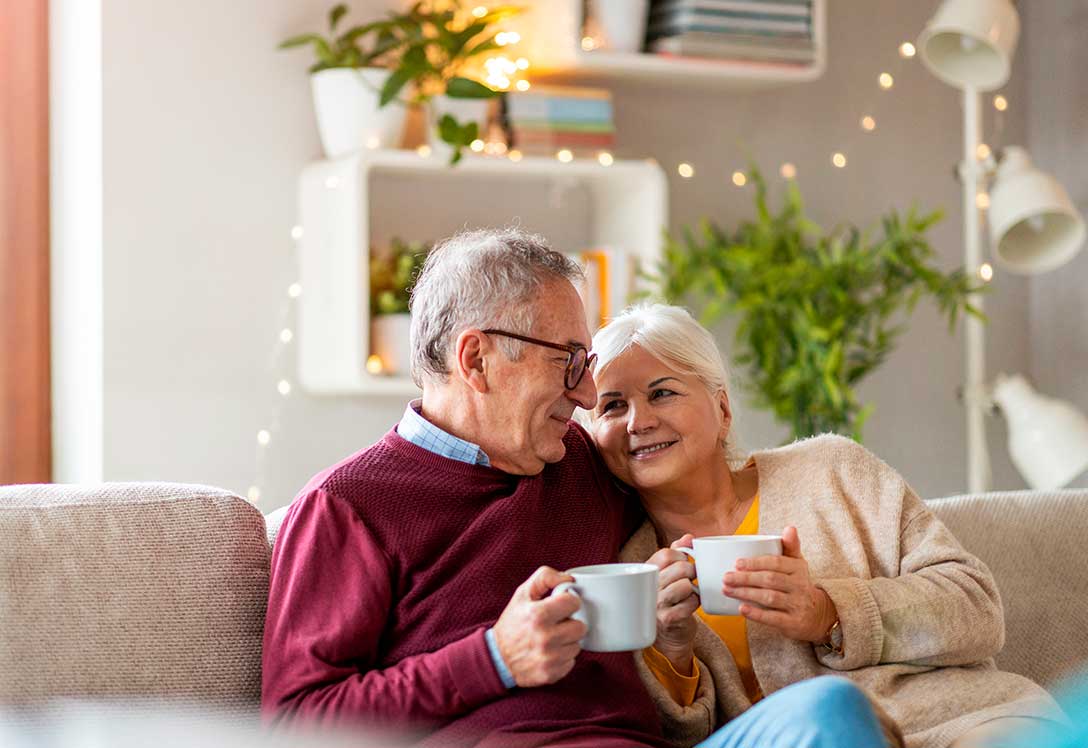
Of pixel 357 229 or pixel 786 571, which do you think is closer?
pixel 786 571

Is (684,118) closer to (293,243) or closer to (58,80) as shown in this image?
(293,243)

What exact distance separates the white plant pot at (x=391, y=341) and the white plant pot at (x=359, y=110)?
362 millimetres

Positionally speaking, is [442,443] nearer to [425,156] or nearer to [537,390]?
[537,390]

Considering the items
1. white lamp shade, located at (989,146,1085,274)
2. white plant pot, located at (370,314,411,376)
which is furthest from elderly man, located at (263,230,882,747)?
white lamp shade, located at (989,146,1085,274)

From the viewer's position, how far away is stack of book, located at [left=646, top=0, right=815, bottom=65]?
120 inches

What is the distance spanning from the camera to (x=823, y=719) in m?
1.32

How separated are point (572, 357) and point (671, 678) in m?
0.43

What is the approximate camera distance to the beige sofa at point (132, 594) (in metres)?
1.53

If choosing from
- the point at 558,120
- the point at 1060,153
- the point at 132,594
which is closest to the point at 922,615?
the point at 132,594

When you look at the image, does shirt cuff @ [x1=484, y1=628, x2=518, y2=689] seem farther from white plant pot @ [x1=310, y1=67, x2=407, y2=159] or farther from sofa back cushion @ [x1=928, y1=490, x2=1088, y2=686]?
white plant pot @ [x1=310, y1=67, x2=407, y2=159]

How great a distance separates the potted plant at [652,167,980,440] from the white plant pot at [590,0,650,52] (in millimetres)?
441

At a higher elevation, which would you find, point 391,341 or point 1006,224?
point 1006,224

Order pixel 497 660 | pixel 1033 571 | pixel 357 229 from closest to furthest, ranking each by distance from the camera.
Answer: pixel 497 660 < pixel 1033 571 < pixel 357 229

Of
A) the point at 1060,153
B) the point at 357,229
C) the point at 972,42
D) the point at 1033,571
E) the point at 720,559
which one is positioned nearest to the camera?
the point at 720,559
